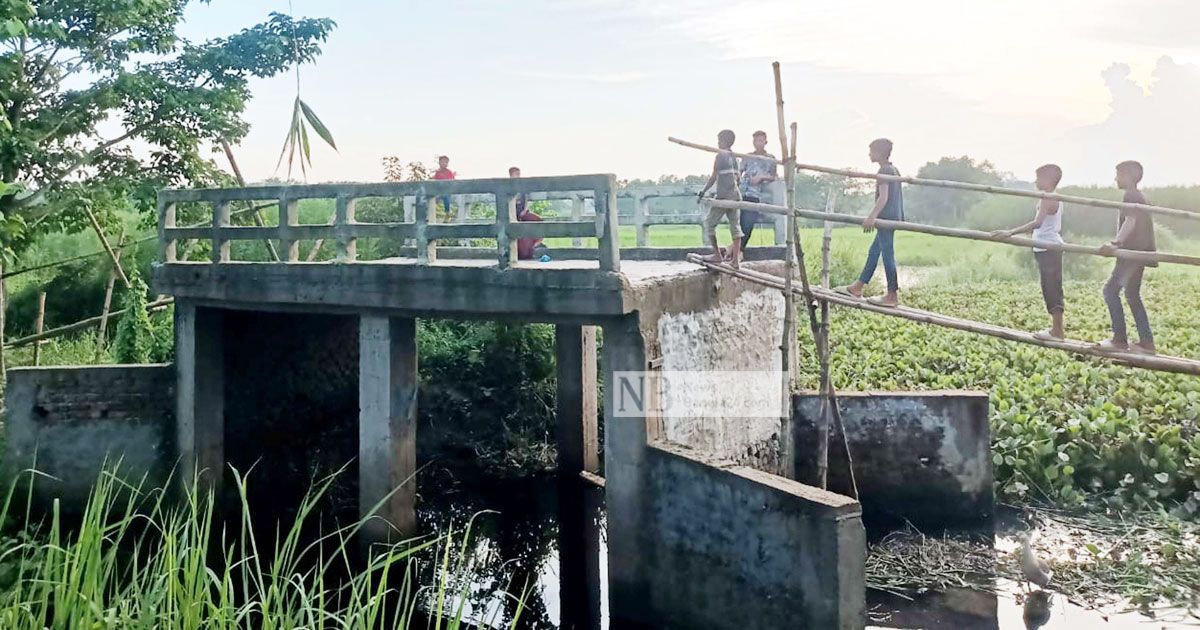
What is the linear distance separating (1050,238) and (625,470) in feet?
12.4

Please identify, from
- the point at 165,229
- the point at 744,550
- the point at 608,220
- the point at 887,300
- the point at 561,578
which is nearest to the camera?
Result: the point at 744,550

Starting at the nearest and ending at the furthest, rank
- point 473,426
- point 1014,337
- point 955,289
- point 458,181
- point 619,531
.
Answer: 1. point 1014,337
2. point 619,531
3. point 458,181
4. point 473,426
5. point 955,289

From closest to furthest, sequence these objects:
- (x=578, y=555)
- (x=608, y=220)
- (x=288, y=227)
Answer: (x=608, y=220)
(x=288, y=227)
(x=578, y=555)

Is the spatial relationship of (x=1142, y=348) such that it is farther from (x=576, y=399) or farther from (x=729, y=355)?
(x=576, y=399)

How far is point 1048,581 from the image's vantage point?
28.3ft

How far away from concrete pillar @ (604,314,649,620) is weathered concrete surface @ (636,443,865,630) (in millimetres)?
108

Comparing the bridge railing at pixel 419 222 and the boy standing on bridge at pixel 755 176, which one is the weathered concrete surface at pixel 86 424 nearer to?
the bridge railing at pixel 419 222

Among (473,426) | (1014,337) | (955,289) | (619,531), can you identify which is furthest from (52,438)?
(955,289)

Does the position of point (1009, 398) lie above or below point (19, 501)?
above

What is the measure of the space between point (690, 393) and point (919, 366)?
688cm

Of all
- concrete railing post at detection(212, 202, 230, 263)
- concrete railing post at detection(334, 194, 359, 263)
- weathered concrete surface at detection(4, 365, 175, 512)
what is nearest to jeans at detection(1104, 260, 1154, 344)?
concrete railing post at detection(334, 194, 359, 263)

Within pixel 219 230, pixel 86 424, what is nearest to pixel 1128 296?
pixel 219 230

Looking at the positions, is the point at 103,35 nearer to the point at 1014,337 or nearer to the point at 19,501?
the point at 19,501

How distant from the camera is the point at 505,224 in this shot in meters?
8.36
